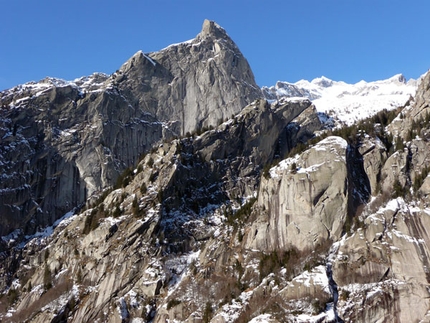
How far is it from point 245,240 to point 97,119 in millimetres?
77083

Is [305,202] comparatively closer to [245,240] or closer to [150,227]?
[245,240]

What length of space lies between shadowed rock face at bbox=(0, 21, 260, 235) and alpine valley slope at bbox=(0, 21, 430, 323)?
7770 millimetres

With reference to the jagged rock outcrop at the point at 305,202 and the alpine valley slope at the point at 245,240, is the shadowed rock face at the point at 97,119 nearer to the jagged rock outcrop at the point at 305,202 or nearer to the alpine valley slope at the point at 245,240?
the alpine valley slope at the point at 245,240

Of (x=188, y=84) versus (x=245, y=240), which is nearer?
(x=245, y=240)

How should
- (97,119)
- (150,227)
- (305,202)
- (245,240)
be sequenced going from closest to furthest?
(305,202), (245,240), (150,227), (97,119)

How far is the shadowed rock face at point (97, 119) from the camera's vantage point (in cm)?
14025

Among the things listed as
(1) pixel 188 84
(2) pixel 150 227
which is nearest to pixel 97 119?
(1) pixel 188 84

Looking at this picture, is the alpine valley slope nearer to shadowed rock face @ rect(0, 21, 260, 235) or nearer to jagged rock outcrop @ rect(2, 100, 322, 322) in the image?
jagged rock outcrop @ rect(2, 100, 322, 322)

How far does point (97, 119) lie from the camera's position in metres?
158

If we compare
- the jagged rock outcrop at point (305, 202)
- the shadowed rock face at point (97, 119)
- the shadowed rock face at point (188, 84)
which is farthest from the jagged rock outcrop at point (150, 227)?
the shadowed rock face at point (188, 84)

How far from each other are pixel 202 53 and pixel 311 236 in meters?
117

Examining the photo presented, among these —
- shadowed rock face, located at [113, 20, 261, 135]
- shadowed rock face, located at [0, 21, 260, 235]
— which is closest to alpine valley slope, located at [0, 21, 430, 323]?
shadowed rock face, located at [0, 21, 260, 235]

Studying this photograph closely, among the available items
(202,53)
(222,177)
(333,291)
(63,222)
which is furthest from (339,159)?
(202,53)

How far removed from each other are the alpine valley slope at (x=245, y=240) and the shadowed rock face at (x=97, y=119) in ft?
25.5
